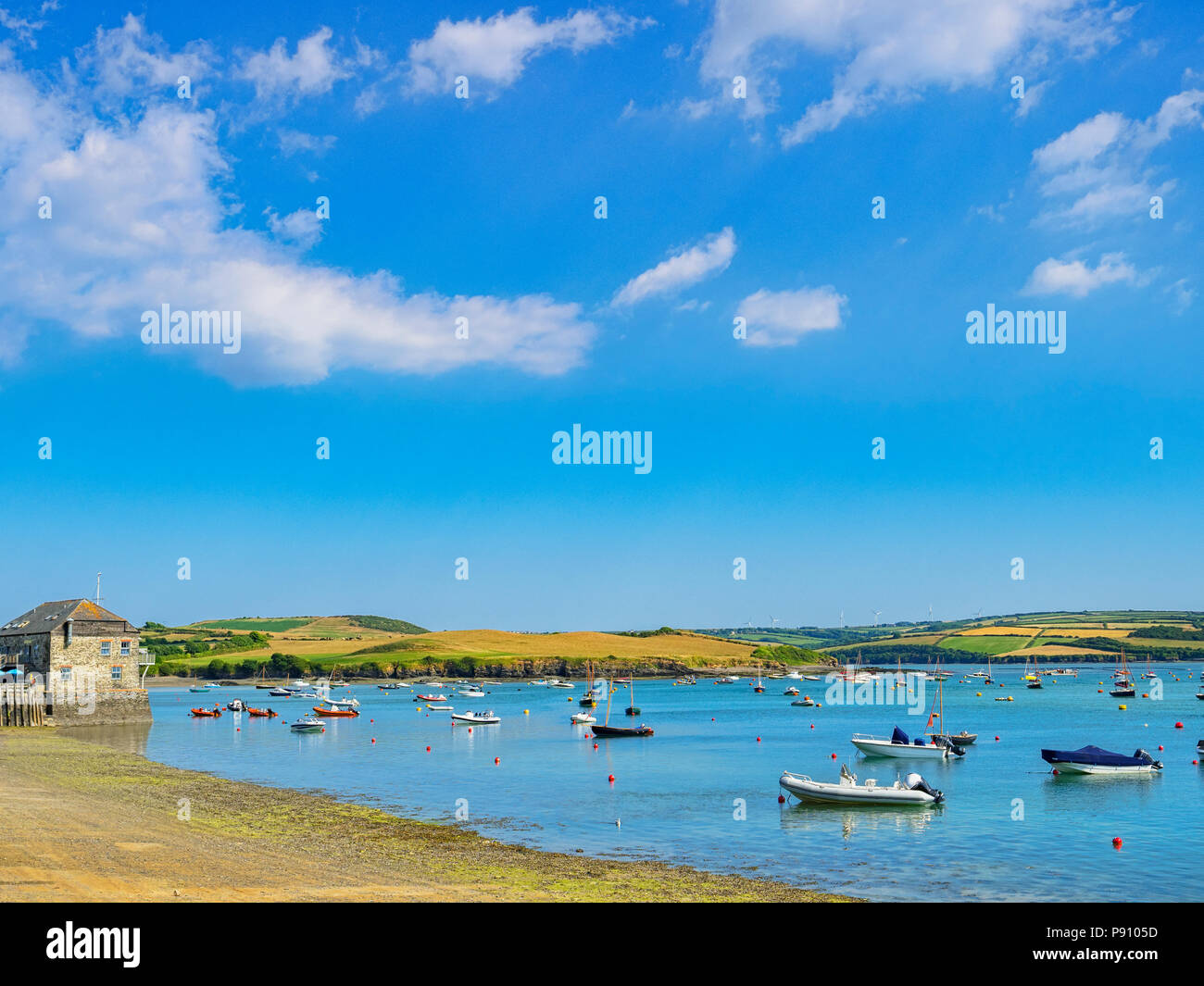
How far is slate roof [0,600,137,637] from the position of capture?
82.0 m

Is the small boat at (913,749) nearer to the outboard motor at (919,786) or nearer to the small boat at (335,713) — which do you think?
the outboard motor at (919,786)

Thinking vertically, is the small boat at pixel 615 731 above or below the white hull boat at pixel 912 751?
below

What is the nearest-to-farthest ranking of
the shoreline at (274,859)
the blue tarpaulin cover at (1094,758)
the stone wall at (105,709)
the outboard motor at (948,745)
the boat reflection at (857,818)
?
the shoreline at (274,859) < the boat reflection at (857,818) < the blue tarpaulin cover at (1094,758) < the outboard motor at (948,745) < the stone wall at (105,709)

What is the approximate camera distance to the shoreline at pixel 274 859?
23961 mm

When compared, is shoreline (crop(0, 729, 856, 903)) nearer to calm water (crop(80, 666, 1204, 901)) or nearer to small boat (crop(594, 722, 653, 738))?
calm water (crop(80, 666, 1204, 901))

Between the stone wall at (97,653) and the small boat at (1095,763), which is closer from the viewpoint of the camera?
the small boat at (1095,763)

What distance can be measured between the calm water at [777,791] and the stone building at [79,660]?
11.8 feet

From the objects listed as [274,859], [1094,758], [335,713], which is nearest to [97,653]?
[335,713]

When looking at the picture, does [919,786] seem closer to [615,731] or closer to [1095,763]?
[1095,763]

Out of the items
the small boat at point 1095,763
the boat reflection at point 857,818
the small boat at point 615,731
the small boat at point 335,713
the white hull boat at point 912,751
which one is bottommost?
the small boat at point 335,713

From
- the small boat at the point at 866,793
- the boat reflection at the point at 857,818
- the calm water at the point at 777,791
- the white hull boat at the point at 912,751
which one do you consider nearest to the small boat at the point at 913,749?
the white hull boat at the point at 912,751

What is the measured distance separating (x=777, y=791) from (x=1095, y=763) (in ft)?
69.5

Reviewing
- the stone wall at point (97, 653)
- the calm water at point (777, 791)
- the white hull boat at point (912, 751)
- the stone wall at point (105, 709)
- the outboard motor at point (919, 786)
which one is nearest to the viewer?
the calm water at point (777, 791)
